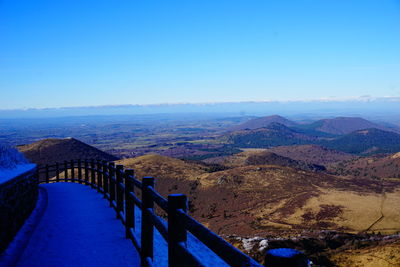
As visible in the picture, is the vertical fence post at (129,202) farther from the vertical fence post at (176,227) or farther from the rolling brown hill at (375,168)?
the rolling brown hill at (375,168)

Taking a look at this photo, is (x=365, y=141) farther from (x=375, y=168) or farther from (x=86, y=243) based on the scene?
(x=86, y=243)

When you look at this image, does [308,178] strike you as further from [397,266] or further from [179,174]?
[397,266]

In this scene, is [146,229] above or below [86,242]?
above

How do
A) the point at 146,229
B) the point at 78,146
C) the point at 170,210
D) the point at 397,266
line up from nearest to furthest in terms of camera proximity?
the point at 170,210, the point at 146,229, the point at 397,266, the point at 78,146

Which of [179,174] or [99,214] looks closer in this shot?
[99,214]

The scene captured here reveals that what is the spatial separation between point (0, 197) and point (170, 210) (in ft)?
15.5

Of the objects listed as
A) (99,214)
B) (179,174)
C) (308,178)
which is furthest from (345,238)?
(179,174)

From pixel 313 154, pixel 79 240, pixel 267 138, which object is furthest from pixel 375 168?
pixel 267 138

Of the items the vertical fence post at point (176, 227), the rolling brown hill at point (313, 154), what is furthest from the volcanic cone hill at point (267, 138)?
the vertical fence post at point (176, 227)

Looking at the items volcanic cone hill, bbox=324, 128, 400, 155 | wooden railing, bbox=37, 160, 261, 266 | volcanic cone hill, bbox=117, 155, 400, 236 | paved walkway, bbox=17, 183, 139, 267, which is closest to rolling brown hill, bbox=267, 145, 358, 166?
volcanic cone hill, bbox=324, 128, 400, 155

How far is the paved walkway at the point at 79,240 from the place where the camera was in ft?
21.2

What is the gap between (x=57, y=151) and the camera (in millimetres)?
63969

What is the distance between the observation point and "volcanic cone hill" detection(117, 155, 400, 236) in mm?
24281

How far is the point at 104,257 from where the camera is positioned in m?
6.56
